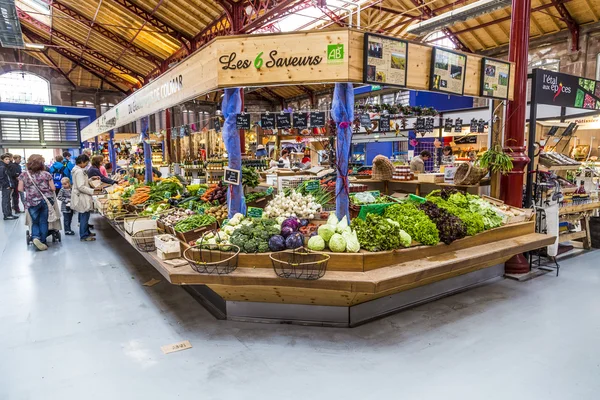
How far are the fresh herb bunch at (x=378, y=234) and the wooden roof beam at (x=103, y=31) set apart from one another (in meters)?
17.4

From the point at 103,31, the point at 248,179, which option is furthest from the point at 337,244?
the point at 103,31

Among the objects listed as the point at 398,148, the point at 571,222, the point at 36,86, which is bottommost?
the point at 571,222

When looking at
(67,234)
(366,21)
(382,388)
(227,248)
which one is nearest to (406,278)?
(382,388)

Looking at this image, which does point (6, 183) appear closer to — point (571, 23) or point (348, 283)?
point (348, 283)

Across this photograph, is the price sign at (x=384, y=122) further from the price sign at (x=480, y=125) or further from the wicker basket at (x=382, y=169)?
the price sign at (x=480, y=125)

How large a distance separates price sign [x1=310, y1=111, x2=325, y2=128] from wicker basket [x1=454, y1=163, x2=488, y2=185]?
11.0ft

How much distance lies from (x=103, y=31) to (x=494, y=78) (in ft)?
61.9

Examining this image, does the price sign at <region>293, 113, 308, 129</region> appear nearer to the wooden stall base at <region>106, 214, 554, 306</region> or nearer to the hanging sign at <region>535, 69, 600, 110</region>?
the hanging sign at <region>535, 69, 600, 110</region>

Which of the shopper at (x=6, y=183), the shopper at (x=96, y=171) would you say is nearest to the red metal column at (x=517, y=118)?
the shopper at (x=96, y=171)

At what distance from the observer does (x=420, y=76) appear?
13.2 feet

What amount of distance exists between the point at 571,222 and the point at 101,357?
7.07m

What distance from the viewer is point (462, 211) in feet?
14.1

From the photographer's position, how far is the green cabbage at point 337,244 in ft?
10.9

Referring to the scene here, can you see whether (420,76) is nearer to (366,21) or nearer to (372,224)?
(372,224)
